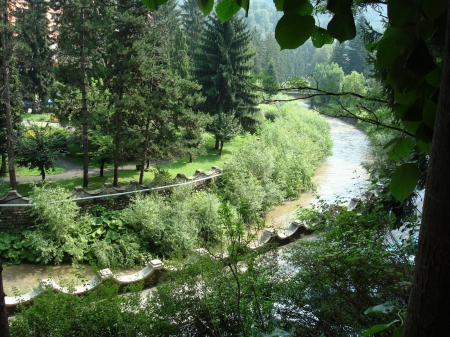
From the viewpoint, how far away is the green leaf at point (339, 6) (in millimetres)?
929

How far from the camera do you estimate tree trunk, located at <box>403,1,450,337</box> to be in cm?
63

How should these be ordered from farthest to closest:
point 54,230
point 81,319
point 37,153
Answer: point 37,153
point 54,230
point 81,319

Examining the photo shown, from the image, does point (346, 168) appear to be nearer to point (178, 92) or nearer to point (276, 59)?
point (178, 92)

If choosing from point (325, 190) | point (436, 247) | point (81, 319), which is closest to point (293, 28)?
point (436, 247)

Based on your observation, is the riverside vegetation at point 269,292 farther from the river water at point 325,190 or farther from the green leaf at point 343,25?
the river water at point 325,190

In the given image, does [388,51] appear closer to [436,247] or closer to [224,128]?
[436,247]

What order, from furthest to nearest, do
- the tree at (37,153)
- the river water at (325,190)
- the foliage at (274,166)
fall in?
the tree at (37,153), the foliage at (274,166), the river water at (325,190)

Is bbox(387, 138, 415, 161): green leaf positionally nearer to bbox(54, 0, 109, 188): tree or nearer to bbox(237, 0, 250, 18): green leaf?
bbox(237, 0, 250, 18): green leaf

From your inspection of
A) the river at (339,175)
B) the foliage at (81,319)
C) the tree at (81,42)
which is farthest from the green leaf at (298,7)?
the tree at (81,42)

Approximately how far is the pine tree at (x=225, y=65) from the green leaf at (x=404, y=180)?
75.5ft

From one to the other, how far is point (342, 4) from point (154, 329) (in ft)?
16.8

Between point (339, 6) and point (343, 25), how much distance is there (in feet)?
0.16

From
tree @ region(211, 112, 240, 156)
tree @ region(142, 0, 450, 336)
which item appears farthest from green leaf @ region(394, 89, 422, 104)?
tree @ region(211, 112, 240, 156)

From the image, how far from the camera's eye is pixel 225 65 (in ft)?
78.5
